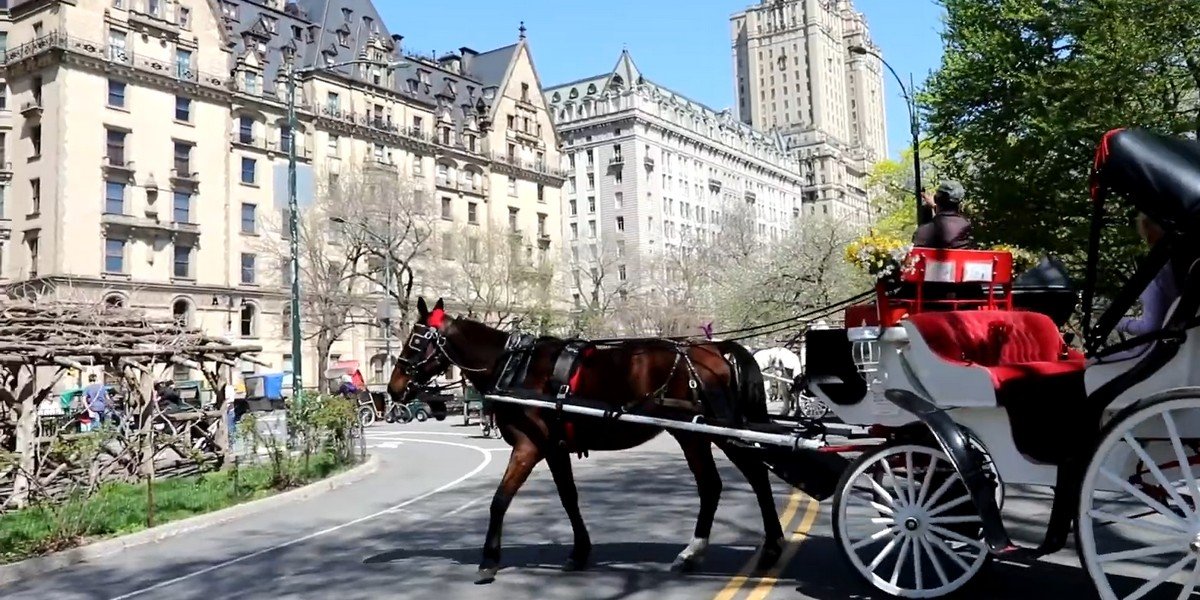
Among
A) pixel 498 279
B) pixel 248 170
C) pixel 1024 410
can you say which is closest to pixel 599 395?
pixel 1024 410

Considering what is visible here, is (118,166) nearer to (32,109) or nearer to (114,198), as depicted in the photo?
(114,198)

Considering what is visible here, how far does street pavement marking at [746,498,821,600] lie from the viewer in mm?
6906

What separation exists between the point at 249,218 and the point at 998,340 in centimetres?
5898

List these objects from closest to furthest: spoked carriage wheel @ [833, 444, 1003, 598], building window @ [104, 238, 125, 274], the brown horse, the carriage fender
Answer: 1. the carriage fender
2. spoked carriage wheel @ [833, 444, 1003, 598]
3. the brown horse
4. building window @ [104, 238, 125, 274]

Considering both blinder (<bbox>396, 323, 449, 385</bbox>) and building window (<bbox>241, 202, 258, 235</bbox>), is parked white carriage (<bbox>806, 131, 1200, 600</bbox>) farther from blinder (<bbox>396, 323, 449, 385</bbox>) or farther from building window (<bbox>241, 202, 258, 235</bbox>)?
building window (<bbox>241, 202, 258, 235</bbox>)

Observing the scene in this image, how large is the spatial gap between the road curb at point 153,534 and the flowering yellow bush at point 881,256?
359 inches

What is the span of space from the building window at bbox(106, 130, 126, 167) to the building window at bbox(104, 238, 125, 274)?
174 inches

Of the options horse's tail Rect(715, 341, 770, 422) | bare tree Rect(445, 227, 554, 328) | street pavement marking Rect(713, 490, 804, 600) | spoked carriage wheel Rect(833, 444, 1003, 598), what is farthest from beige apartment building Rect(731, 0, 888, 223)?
spoked carriage wheel Rect(833, 444, 1003, 598)

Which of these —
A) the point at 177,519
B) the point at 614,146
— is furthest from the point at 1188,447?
the point at 614,146

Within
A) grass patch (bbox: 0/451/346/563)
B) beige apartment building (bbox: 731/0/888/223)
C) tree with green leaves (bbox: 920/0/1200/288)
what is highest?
beige apartment building (bbox: 731/0/888/223)

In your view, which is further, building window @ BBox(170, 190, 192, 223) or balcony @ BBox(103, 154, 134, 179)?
building window @ BBox(170, 190, 192, 223)

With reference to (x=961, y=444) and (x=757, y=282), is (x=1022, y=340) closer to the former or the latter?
(x=961, y=444)

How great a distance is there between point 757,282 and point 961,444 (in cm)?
5047

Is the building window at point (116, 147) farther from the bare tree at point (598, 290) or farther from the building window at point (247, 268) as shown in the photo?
the bare tree at point (598, 290)
